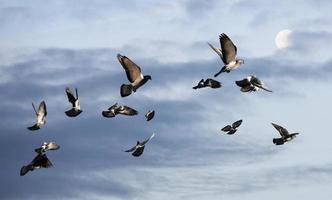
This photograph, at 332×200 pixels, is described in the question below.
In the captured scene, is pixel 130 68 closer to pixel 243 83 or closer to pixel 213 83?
pixel 213 83

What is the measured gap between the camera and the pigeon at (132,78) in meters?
47.2

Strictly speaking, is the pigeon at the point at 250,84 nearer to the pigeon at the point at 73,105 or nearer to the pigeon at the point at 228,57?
the pigeon at the point at 228,57

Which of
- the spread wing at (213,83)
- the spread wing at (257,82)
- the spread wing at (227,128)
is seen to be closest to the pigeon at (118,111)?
the spread wing at (213,83)

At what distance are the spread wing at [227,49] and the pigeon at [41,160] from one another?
11.8 meters

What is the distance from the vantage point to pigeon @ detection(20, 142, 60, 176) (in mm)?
47562

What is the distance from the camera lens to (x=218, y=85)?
170 ft

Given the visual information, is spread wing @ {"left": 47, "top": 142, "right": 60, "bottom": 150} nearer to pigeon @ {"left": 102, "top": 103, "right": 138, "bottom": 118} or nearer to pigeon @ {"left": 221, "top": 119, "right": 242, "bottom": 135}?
pigeon @ {"left": 102, "top": 103, "right": 138, "bottom": 118}

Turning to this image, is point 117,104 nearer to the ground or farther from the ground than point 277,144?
farther from the ground

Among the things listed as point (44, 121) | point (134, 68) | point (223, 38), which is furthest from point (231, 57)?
point (44, 121)

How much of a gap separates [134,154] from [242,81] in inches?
333

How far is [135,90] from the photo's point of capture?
4888 cm

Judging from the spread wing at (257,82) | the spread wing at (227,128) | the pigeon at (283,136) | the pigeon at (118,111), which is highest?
the spread wing at (257,82)

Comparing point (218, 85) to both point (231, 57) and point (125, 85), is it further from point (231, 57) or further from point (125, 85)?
point (125, 85)

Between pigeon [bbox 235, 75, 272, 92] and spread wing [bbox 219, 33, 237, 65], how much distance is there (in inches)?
93.9
